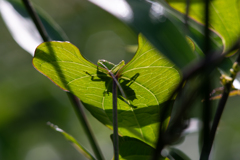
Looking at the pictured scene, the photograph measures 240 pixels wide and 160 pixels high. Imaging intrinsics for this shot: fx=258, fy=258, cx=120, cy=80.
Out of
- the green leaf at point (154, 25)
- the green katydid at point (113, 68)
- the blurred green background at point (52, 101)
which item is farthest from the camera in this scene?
the blurred green background at point (52, 101)

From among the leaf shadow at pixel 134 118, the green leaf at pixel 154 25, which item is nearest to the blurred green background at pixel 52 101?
the leaf shadow at pixel 134 118

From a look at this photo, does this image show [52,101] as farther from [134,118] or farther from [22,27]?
[134,118]

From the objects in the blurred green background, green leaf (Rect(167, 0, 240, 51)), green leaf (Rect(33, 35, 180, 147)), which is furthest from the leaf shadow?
the blurred green background

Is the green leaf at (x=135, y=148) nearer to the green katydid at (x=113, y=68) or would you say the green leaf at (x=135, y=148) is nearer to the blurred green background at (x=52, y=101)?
the green katydid at (x=113, y=68)

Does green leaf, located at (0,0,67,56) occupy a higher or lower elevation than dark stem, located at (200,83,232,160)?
higher

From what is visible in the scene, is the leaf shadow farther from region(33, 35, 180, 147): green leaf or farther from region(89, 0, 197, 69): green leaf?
region(89, 0, 197, 69): green leaf

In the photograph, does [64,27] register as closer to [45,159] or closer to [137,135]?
[45,159]
